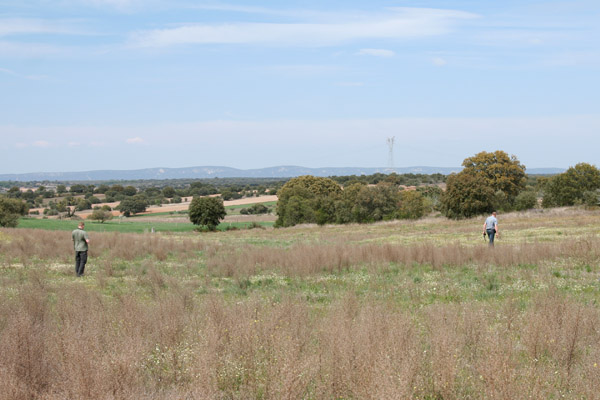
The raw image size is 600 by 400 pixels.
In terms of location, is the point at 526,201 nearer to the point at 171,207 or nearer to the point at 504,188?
the point at 504,188

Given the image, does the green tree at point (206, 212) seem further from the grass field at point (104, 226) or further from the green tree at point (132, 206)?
the green tree at point (132, 206)

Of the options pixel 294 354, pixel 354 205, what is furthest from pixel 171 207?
pixel 294 354

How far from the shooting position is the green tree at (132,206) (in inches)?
4433

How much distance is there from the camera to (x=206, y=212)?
79.6 meters

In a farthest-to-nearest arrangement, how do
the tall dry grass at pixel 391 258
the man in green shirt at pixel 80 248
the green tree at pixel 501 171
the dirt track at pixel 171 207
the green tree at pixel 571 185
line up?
the dirt track at pixel 171 207, the green tree at pixel 501 171, the green tree at pixel 571 185, the man in green shirt at pixel 80 248, the tall dry grass at pixel 391 258

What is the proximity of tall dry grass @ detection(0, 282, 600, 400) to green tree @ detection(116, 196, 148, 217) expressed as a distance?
110353 mm

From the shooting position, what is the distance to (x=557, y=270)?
46.4 feet

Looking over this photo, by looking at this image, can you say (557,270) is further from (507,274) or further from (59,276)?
(59,276)

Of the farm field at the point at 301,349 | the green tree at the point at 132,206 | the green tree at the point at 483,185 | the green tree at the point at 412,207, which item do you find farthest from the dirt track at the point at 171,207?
the farm field at the point at 301,349

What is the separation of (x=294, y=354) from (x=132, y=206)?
115 meters

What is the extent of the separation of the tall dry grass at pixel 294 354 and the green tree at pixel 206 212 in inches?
2859

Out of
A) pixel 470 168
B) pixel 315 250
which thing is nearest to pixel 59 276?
pixel 315 250

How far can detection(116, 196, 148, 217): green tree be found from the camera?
112594 mm

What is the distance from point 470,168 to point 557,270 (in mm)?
66703
